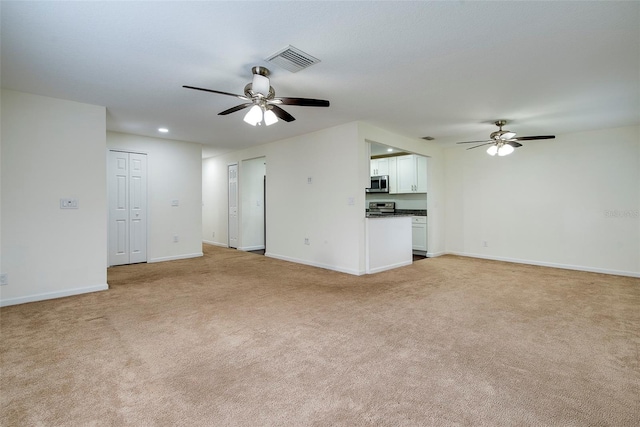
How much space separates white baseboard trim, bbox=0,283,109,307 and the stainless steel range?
5.70 m

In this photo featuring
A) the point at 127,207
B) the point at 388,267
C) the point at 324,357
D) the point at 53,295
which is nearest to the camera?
the point at 324,357

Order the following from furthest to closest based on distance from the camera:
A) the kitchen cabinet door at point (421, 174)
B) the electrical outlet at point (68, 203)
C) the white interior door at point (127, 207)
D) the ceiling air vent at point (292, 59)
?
the kitchen cabinet door at point (421, 174), the white interior door at point (127, 207), the electrical outlet at point (68, 203), the ceiling air vent at point (292, 59)

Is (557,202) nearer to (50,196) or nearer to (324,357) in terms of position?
(324,357)

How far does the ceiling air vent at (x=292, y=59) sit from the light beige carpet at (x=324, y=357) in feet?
7.95

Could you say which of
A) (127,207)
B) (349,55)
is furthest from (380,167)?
(127,207)

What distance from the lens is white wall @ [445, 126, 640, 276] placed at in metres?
4.87

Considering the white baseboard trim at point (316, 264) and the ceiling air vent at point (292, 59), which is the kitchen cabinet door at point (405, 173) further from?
the ceiling air vent at point (292, 59)

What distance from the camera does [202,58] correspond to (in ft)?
8.77

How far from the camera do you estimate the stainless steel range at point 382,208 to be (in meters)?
7.66

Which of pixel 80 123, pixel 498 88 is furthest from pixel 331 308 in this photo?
pixel 80 123

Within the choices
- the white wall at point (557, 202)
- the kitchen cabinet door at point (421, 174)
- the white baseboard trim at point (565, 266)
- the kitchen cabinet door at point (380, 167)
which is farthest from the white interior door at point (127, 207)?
the white baseboard trim at point (565, 266)

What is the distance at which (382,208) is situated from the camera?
7867 mm

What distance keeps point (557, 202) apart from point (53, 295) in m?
7.90

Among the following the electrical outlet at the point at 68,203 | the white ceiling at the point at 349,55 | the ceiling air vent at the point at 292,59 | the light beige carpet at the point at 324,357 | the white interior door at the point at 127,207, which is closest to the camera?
the light beige carpet at the point at 324,357
